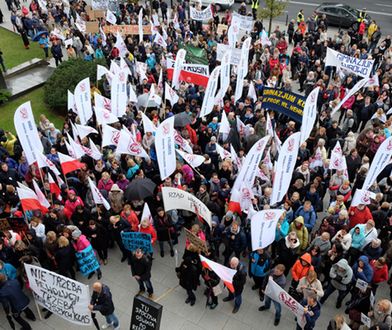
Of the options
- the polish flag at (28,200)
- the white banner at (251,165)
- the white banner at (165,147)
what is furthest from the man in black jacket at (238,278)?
the polish flag at (28,200)

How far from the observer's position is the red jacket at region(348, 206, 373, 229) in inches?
354

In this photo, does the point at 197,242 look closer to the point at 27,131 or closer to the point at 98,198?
the point at 98,198

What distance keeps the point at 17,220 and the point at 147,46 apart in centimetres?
1195

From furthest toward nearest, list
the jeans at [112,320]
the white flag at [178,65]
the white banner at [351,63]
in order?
the white flag at [178,65]
the white banner at [351,63]
the jeans at [112,320]

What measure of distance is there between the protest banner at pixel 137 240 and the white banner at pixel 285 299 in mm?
2693

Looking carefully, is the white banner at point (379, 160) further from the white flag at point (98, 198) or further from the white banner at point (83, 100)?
the white banner at point (83, 100)

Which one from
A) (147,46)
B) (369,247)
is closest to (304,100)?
(369,247)

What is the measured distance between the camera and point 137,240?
8789 millimetres

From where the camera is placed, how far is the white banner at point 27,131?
10.2 meters

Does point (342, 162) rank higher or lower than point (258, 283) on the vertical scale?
higher

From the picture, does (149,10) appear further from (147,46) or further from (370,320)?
(370,320)

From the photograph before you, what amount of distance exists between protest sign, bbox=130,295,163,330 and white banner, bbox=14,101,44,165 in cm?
552

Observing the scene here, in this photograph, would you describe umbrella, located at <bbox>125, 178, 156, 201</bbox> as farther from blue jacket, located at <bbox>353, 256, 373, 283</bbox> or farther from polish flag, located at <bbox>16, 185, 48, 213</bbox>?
blue jacket, located at <bbox>353, 256, 373, 283</bbox>

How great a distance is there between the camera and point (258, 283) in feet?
29.8
